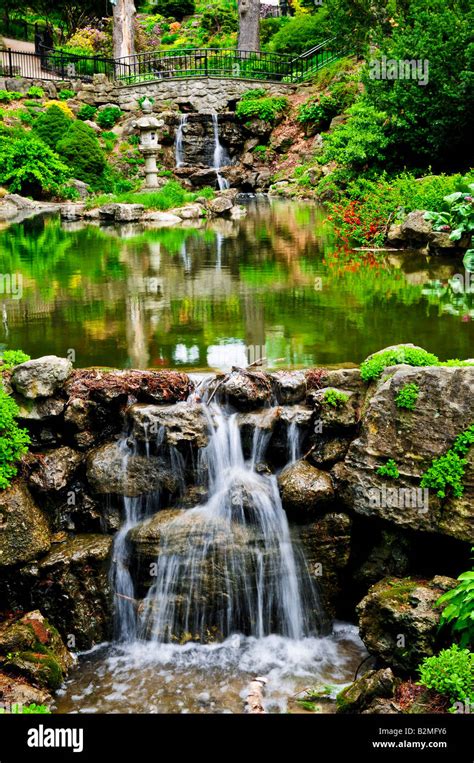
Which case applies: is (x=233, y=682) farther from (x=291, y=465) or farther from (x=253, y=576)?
(x=291, y=465)

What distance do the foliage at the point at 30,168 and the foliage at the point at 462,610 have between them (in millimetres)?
24677

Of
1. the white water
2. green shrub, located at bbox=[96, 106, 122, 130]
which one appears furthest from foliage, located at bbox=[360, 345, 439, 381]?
green shrub, located at bbox=[96, 106, 122, 130]

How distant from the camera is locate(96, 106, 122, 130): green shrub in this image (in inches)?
1422

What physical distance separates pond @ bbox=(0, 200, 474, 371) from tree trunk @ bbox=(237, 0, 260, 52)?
2618 cm

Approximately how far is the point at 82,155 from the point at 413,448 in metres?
26.3

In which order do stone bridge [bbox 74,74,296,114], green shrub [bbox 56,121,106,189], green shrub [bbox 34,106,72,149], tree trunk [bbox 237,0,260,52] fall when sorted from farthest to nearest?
tree trunk [bbox 237,0,260,52]
stone bridge [bbox 74,74,296,114]
green shrub [bbox 34,106,72,149]
green shrub [bbox 56,121,106,189]

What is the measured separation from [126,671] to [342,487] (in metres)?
2.42

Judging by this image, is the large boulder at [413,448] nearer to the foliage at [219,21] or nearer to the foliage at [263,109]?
the foliage at [263,109]

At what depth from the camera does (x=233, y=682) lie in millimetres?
5898

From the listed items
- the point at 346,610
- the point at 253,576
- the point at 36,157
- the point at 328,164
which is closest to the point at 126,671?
the point at 253,576

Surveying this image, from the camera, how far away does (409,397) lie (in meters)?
6.26

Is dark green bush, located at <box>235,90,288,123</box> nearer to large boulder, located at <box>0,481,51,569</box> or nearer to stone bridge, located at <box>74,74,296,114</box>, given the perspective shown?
stone bridge, located at <box>74,74,296,114</box>

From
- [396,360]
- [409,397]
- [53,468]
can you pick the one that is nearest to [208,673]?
[53,468]

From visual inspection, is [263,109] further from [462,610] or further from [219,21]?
[462,610]
